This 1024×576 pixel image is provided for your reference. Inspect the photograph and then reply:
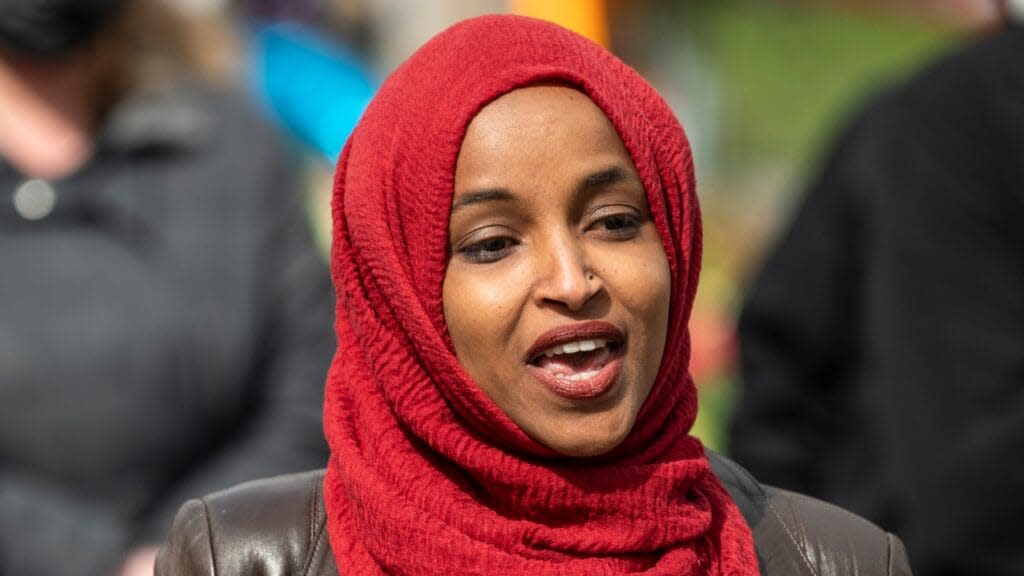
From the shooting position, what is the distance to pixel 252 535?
8.25 ft

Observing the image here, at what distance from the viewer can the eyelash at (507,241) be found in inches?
92.7

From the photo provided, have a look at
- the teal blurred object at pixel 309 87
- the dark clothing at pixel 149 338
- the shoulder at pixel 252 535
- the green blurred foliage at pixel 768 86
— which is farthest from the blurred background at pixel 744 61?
the shoulder at pixel 252 535

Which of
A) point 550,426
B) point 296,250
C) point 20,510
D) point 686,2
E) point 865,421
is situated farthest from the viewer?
point 686,2

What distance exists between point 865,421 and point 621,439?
1947mm

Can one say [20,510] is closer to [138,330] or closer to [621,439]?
[138,330]

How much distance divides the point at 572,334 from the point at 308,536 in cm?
52

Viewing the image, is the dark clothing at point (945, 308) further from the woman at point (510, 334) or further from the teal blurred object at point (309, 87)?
the teal blurred object at point (309, 87)

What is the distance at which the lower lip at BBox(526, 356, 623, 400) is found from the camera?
2320mm

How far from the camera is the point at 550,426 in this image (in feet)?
7.68

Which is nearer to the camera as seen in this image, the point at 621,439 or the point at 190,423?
the point at 621,439

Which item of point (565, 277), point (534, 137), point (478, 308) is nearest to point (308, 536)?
point (478, 308)

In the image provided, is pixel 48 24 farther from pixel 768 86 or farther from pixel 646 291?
pixel 768 86

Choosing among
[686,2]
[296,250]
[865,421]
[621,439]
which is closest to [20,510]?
A: [296,250]

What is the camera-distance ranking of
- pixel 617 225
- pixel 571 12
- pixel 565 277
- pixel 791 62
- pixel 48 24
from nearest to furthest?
pixel 565 277
pixel 617 225
pixel 48 24
pixel 571 12
pixel 791 62
